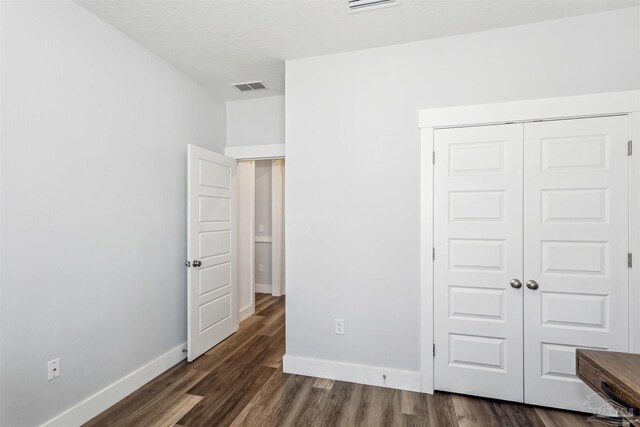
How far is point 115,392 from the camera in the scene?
2318 mm

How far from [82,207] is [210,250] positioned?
1272 millimetres

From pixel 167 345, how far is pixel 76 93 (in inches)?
84.0

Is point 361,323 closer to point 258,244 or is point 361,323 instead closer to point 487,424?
point 487,424

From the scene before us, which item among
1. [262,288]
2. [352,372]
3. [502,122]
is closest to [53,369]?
[352,372]

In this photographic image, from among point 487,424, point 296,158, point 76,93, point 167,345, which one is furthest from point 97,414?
point 487,424

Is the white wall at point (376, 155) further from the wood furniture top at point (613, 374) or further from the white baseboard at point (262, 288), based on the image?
the white baseboard at point (262, 288)

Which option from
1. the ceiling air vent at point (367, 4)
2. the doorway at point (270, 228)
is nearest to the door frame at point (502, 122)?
the ceiling air vent at point (367, 4)

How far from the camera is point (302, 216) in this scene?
9.14 feet

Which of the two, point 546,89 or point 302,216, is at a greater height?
point 546,89

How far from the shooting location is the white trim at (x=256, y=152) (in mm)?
3498

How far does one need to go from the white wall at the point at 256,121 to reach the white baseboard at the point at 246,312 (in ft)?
6.87

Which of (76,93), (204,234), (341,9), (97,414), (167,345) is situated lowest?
(97,414)

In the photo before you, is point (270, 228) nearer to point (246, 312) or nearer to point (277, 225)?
point (277, 225)

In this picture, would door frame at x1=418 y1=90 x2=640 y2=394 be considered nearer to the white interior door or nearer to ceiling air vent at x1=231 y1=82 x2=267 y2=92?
ceiling air vent at x1=231 y1=82 x2=267 y2=92
